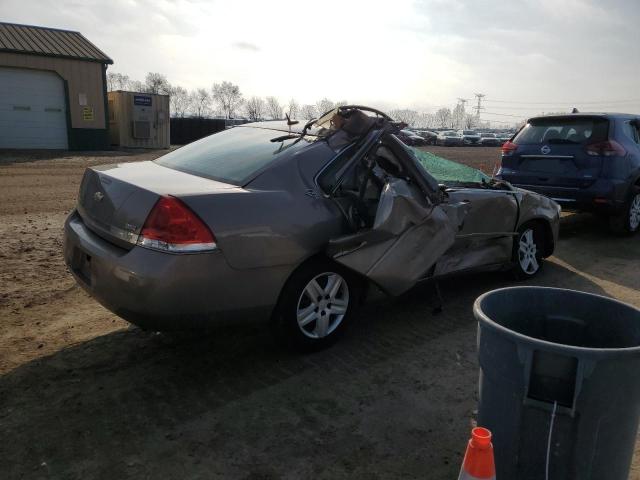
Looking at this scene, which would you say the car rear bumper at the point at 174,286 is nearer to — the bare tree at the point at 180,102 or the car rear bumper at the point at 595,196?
the car rear bumper at the point at 595,196

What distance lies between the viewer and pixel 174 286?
116 inches

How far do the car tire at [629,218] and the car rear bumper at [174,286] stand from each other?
20.5 ft

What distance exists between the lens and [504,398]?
2.07 metres

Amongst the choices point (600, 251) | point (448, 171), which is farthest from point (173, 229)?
point (600, 251)

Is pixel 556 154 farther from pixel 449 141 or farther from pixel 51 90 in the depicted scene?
pixel 449 141

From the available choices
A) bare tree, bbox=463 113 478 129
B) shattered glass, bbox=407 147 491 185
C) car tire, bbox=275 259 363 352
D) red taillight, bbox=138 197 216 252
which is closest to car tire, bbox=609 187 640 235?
shattered glass, bbox=407 147 491 185

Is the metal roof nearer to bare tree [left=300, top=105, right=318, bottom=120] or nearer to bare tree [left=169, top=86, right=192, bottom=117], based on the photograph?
bare tree [left=300, top=105, right=318, bottom=120]

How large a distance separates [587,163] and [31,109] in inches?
808

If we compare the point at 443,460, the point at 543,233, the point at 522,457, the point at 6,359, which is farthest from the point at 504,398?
the point at 543,233

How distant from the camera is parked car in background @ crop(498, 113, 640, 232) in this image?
721cm

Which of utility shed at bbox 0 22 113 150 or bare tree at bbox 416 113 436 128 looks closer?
utility shed at bbox 0 22 113 150

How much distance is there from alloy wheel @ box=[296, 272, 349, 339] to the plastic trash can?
1.51 meters

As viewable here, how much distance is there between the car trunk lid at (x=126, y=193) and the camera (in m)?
3.09

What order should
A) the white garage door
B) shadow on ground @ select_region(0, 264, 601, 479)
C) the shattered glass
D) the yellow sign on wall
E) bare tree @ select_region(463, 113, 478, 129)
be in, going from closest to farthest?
shadow on ground @ select_region(0, 264, 601, 479), the shattered glass, the white garage door, the yellow sign on wall, bare tree @ select_region(463, 113, 478, 129)
